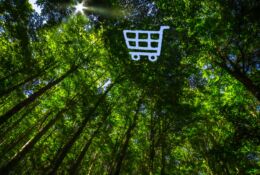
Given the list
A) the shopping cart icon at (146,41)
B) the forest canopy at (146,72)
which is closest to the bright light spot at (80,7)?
the forest canopy at (146,72)

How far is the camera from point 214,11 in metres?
10.5

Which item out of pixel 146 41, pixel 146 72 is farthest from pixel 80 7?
Result: pixel 146 41

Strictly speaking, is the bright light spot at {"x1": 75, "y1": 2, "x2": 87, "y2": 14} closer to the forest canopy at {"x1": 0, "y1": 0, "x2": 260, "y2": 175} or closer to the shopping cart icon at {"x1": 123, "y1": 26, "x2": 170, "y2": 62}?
the forest canopy at {"x1": 0, "y1": 0, "x2": 260, "y2": 175}

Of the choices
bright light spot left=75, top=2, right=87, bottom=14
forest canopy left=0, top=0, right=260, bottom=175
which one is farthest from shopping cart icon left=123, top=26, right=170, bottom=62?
Result: bright light spot left=75, top=2, right=87, bottom=14

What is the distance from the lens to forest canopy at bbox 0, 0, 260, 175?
408 inches

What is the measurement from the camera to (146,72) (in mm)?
15711

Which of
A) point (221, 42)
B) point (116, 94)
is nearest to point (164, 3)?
point (221, 42)

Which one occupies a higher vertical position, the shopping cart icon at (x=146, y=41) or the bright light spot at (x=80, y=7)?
the bright light spot at (x=80, y=7)

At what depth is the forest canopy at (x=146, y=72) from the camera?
1035 centimetres

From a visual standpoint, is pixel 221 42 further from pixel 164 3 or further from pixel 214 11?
pixel 164 3

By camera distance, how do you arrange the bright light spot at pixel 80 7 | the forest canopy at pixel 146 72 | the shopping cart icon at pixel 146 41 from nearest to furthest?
the shopping cart icon at pixel 146 41, the forest canopy at pixel 146 72, the bright light spot at pixel 80 7

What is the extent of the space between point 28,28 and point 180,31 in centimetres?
1191

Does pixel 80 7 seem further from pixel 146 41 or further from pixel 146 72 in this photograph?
pixel 146 41

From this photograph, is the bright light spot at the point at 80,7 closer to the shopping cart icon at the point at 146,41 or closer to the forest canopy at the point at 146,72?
the forest canopy at the point at 146,72
